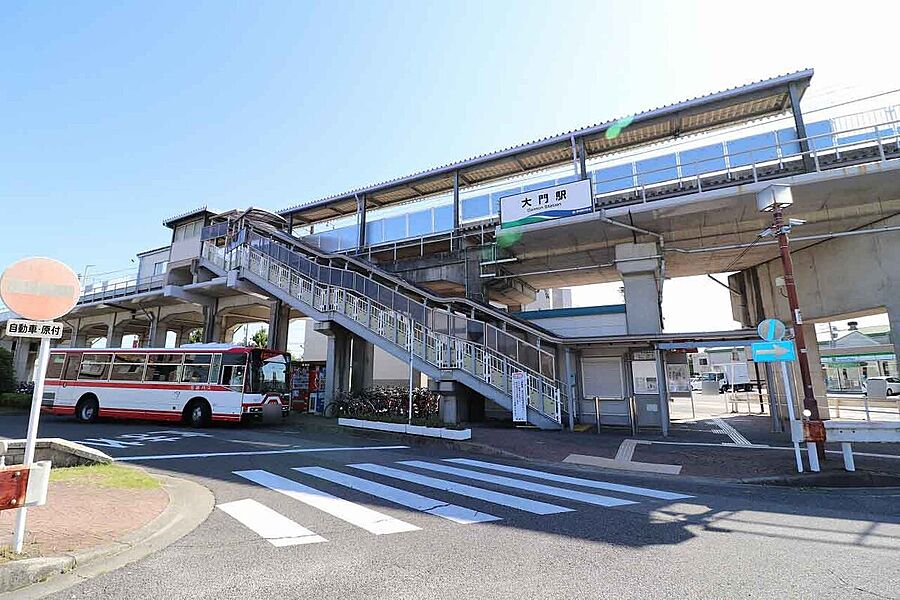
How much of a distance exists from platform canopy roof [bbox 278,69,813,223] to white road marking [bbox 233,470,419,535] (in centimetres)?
1628

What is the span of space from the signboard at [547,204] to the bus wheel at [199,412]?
12992 mm

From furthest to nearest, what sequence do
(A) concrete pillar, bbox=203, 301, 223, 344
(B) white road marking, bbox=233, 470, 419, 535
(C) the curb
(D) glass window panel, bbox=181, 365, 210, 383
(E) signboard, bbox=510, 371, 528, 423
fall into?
(A) concrete pillar, bbox=203, 301, 223, 344, (D) glass window panel, bbox=181, 365, 210, 383, (E) signboard, bbox=510, 371, 528, 423, (B) white road marking, bbox=233, 470, 419, 535, (C) the curb

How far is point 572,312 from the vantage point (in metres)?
18.3

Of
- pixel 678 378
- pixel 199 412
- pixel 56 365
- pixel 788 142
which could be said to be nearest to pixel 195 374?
pixel 199 412

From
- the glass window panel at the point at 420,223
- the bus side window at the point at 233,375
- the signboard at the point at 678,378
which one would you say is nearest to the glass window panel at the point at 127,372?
the bus side window at the point at 233,375

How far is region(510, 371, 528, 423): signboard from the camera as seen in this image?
530 inches

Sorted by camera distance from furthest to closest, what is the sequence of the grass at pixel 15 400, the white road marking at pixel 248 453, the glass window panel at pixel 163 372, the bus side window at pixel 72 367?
1. the grass at pixel 15 400
2. the bus side window at pixel 72 367
3. the glass window panel at pixel 163 372
4. the white road marking at pixel 248 453

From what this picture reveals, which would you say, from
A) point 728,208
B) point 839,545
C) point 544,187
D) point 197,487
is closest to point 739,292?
point 728,208

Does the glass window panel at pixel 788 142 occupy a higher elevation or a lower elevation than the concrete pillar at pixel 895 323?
higher

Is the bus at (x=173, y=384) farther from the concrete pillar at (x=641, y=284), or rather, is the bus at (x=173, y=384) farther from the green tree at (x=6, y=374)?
the green tree at (x=6, y=374)

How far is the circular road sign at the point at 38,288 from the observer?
4.07 metres

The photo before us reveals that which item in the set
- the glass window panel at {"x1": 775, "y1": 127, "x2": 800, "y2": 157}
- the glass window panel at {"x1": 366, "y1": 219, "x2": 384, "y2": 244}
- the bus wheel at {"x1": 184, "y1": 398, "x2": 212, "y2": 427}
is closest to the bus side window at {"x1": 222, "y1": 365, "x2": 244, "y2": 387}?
the bus wheel at {"x1": 184, "y1": 398, "x2": 212, "y2": 427}

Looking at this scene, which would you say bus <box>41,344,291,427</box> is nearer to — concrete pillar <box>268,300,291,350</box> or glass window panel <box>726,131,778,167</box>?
concrete pillar <box>268,300,291,350</box>

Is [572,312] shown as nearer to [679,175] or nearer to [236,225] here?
[679,175]
